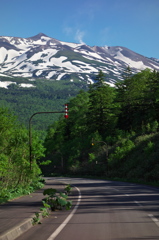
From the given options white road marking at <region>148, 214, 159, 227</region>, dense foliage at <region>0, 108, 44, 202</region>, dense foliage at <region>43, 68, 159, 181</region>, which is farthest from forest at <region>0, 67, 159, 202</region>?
white road marking at <region>148, 214, 159, 227</region>

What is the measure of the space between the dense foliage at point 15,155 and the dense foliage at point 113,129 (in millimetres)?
23156

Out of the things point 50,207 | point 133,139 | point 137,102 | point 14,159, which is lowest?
point 50,207

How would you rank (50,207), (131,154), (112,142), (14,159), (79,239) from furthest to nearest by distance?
1. (112,142)
2. (131,154)
3. (14,159)
4. (50,207)
5. (79,239)

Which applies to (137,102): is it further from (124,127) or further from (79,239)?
(79,239)

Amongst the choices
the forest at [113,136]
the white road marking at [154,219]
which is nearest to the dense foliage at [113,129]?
the forest at [113,136]

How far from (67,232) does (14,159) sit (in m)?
20.2

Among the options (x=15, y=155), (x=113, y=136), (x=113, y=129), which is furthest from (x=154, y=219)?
(x=113, y=136)

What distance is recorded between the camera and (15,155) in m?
29.2

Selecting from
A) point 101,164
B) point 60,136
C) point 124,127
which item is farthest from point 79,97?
point 101,164

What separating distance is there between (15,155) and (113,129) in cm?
5121

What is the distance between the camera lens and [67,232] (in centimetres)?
952

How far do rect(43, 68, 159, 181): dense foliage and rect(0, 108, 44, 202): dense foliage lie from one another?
76.0 ft

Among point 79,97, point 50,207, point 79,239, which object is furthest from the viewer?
point 79,97

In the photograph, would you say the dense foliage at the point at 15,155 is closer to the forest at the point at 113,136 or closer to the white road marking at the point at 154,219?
the forest at the point at 113,136
